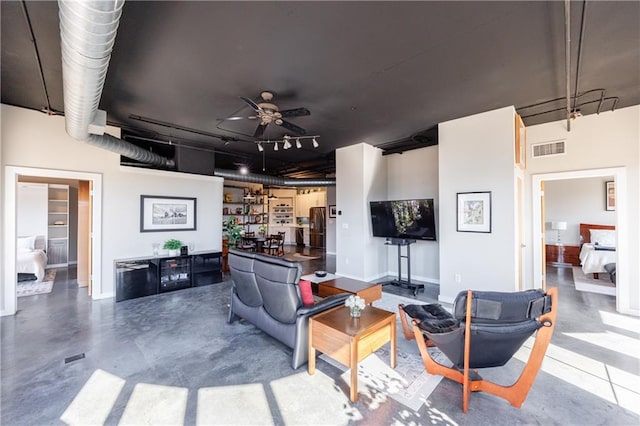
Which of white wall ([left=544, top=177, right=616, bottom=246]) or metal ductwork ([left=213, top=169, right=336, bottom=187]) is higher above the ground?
metal ductwork ([left=213, top=169, right=336, bottom=187])

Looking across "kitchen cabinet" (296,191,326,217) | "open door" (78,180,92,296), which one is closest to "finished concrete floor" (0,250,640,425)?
"open door" (78,180,92,296)

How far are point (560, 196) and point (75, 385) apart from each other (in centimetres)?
1049

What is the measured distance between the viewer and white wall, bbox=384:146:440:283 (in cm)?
567

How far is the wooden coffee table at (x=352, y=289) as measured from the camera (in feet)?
11.4

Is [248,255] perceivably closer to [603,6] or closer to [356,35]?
[356,35]

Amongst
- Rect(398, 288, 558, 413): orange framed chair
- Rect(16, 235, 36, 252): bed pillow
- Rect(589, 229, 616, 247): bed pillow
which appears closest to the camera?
Rect(398, 288, 558, 413): orange framed chair

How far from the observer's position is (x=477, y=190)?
4.15 m

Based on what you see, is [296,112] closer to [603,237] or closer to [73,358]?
[73,358]

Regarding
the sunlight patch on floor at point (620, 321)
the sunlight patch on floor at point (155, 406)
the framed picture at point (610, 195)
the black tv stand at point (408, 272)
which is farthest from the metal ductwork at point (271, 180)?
the framed picture at point (610, 195)

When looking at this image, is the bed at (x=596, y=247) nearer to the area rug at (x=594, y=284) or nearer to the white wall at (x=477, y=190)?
the area rug at (x=594, y=284)

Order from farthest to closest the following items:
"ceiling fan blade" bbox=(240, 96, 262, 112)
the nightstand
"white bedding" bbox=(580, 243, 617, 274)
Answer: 1. the nightstand
2. "white bedding" bbox=(580, 243, 617, 274)
3. "ceiling fan blade" bbox=(240, 96, 262, 112)

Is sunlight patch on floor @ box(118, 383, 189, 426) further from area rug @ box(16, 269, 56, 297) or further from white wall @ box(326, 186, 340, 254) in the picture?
white wall @ box(326, 186, 340, 254)

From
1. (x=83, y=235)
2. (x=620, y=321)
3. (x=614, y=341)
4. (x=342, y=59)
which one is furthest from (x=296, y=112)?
(x=83, y=235)

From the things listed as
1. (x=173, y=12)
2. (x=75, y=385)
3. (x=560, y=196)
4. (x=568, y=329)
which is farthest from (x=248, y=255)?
(x=560, y=196)
